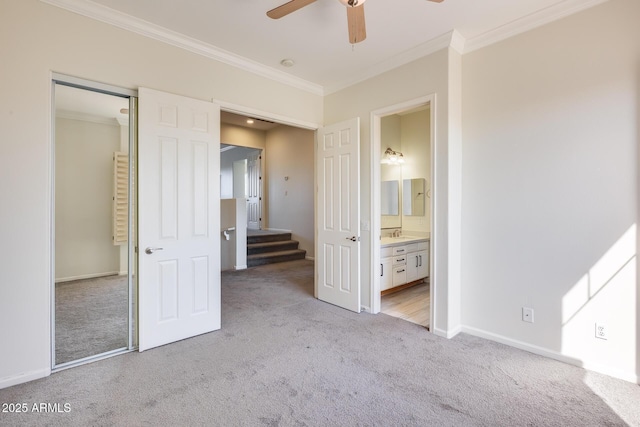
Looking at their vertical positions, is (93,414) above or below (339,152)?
below

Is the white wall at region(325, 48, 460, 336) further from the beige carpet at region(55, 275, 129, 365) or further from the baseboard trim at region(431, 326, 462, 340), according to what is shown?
the beige carpet at region(55, 275, 129, 365)

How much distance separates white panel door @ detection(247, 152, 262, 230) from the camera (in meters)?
8.54

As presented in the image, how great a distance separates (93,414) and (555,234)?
351 cm

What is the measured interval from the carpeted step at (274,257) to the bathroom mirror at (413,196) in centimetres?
284

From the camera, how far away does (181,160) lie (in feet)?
9.29

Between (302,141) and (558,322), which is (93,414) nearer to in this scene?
(558,322)

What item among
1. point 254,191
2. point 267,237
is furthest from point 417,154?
point 254,191

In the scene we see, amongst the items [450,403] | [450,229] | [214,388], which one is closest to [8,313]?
[214,388]

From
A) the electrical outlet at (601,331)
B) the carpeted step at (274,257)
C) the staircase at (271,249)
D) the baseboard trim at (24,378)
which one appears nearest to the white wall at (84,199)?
the baseboard trim at (24,378)

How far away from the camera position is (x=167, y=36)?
277cm

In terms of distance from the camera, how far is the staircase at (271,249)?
6.50m

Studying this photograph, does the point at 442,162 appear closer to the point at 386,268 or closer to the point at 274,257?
the point at 386,268

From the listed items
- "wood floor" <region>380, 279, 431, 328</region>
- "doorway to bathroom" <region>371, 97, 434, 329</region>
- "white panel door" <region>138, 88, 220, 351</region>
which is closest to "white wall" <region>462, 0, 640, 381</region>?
"wood floor" <region>380, 279, 431, 328</region>

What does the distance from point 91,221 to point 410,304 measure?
386cm
